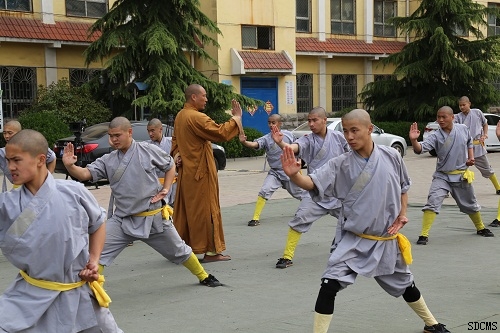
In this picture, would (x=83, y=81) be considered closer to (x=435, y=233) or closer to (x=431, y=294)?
(x=435, y=233)

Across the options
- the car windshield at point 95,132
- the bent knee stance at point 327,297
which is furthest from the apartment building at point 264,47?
the bent knee stance at point 327,297

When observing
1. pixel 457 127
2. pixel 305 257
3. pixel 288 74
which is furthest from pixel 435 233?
pixel 288 74

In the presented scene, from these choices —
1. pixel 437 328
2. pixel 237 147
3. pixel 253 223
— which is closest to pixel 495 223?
pixel 253 223

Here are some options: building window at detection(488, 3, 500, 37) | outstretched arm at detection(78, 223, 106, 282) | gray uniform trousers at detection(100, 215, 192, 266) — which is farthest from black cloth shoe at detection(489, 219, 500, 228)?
building window at detection(488, 3, 500, 37)

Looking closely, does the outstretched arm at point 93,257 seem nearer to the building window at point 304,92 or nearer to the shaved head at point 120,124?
the shaved head at point 120,124

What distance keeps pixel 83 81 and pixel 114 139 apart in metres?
18.2

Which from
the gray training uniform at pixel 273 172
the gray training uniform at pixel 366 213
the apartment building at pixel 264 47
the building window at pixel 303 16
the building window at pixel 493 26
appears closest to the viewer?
the gray training uniform at pixel 366 213

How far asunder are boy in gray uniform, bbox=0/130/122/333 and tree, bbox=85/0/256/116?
670 inches

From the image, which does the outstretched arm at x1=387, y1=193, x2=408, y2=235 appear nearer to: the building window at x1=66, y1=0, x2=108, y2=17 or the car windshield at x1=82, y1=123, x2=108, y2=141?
the car windshield at x1=82, y1=123, x2=108, y2=141

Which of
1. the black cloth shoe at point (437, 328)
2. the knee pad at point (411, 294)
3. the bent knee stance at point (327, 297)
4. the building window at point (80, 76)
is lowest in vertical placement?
the black cloth shoe at point (437, 328)

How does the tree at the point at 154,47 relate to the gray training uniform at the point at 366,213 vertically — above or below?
above

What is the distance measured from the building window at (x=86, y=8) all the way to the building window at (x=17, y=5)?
1.32 m

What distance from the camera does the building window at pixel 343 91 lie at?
104ft

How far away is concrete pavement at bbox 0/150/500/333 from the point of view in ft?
19.2
